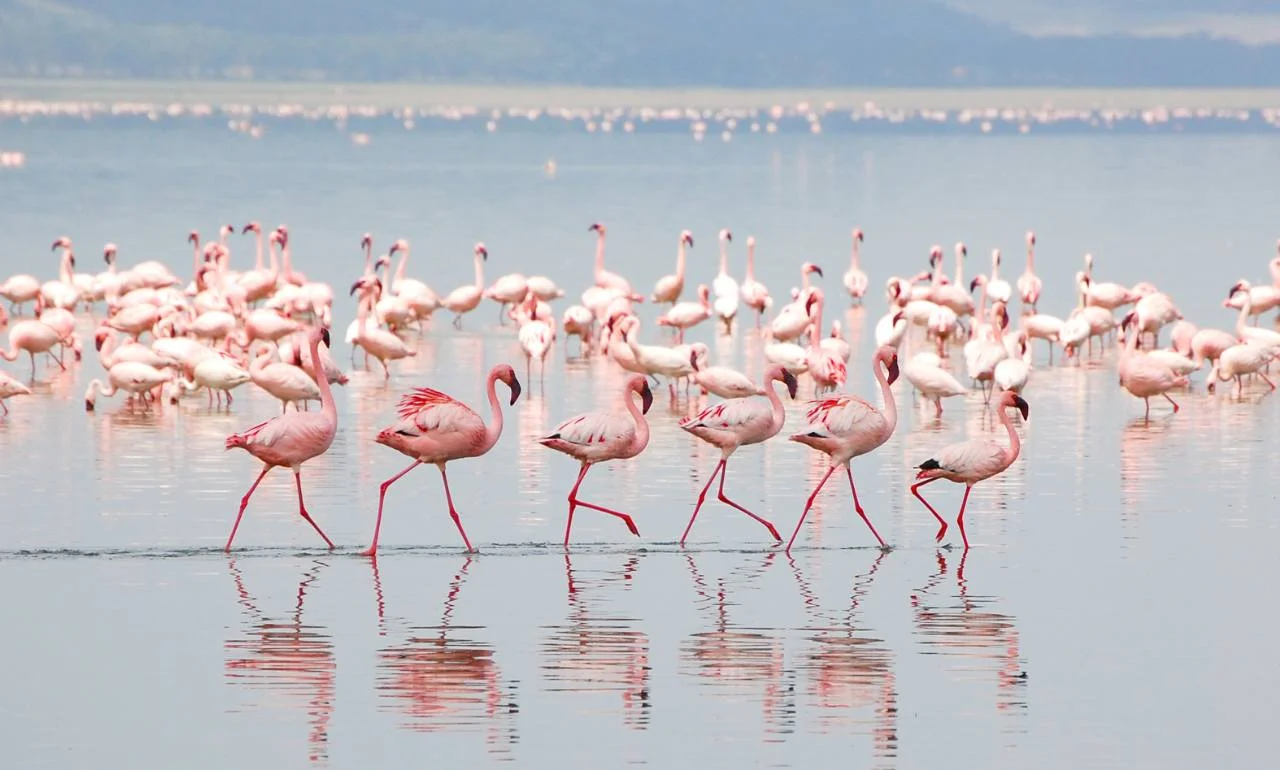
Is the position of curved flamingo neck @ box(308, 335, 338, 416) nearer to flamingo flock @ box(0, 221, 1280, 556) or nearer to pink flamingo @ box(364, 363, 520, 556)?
flamingo flock @ box(0, 221, 1280, 556)

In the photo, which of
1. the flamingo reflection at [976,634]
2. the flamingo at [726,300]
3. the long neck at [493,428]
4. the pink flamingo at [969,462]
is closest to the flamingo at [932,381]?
the pink flamingo at [969,462]

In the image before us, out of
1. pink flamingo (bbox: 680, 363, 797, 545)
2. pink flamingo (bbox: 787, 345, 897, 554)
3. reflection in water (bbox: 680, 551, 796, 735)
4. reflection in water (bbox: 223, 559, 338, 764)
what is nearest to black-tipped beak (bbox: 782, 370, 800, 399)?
pink flamingo (bbox: 680, 363, 797, 545)

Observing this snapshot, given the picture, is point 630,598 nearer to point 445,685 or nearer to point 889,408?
point 445,685

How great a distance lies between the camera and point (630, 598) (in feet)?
37.0

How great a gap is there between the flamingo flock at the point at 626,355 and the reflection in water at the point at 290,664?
5.31 feet

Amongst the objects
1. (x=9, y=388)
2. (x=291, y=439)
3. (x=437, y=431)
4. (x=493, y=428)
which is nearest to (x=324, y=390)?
(x=291, y=439)

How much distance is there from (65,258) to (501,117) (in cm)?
12649

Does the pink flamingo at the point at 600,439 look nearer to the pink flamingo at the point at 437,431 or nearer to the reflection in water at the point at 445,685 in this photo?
the pink flamingo at the point at 437,431

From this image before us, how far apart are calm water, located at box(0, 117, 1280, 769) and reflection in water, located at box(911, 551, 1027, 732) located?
0.07 ft

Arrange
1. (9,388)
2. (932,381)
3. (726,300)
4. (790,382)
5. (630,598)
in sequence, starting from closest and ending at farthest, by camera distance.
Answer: (630,598), (790,382), (9,388), (932,381), (726,300)

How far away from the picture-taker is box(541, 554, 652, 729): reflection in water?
374 inches

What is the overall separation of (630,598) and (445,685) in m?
1.82

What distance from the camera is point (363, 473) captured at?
49.8 feet

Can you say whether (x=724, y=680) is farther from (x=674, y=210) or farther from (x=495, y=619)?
(x=674, y=210)
